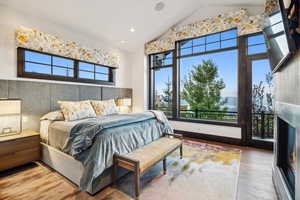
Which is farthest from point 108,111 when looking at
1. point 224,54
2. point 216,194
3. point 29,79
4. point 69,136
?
point 224,54

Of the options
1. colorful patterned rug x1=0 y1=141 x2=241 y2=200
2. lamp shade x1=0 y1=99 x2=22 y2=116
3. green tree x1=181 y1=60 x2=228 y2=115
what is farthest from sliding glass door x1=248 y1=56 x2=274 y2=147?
lamp shade x1=0 y1=99 x2=22 y2=116

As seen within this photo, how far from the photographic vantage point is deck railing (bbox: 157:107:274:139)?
3.43 metres

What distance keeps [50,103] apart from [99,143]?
2.02 metres

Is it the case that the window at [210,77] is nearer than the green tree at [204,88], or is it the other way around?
the window at [210,77]

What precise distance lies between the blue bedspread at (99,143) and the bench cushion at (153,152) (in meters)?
0.13

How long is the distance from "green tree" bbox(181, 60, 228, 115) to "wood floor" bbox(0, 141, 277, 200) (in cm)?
202

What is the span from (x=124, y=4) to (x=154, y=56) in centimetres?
217

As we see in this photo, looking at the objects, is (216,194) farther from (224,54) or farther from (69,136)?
(224,54)

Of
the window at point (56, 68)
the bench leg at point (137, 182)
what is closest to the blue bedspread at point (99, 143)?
the bench leg at point (137, 182)

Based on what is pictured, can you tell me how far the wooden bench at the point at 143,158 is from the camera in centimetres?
169

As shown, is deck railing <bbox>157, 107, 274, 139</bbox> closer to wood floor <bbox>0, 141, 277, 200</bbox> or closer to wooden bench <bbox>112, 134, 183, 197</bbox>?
wood floor <bbox>0, 141, 277, 200</bbox>

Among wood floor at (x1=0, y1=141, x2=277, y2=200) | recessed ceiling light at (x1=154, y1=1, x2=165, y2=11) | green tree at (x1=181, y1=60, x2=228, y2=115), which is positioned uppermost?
recessed ceiling light at (x1=154, y1=1, x2=165, y2=11)

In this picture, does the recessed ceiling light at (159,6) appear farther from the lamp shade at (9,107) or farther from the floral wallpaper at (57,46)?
the lamp shade at (9,107)

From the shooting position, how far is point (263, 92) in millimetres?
3436
